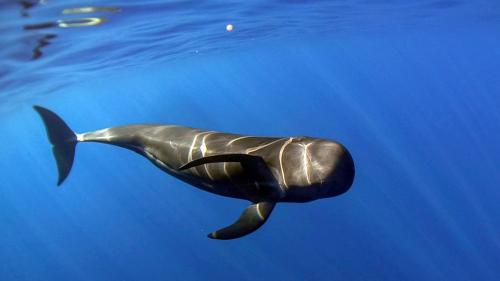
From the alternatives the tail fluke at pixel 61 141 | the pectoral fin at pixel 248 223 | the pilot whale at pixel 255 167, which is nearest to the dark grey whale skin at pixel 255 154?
the pilot whale at pixel 255 167

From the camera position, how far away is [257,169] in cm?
501

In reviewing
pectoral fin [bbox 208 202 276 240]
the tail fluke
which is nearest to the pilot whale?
pectoral fin [bbox 208 202 276 240]

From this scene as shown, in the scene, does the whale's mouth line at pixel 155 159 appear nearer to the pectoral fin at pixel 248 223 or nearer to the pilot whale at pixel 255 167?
the pilot whale at pixel 255 167

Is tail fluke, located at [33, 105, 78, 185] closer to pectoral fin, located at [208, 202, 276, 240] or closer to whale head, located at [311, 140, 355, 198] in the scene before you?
pectoral fin, located at [208, 202, 276, 240]

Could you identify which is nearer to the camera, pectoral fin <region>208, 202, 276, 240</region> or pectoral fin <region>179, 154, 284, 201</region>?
pectoral fin <region>179, 154, 284, 201</region>

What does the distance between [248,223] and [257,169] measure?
2.10ft

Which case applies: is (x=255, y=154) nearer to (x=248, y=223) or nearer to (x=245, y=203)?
(x=248, y=223)

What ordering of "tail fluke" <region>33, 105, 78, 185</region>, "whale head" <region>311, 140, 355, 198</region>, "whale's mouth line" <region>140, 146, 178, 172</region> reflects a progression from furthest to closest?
"tail fluke" <region>33, 105, 78, 185</region>
"whale's mouth line" <region>140, 146, 178, 172</region>
"whale head" <region>311, 140, 355, 198</region>

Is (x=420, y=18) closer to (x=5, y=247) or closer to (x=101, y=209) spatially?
(x=101, y=209)

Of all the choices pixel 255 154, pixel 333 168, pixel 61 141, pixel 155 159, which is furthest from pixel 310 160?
pixel 61 141

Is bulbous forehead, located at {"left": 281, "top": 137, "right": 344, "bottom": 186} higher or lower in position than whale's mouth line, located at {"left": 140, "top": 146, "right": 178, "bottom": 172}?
higher

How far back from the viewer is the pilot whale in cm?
467

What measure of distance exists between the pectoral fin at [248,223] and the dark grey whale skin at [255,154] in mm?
225

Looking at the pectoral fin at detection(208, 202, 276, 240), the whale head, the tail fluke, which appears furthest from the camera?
the tail fluke
